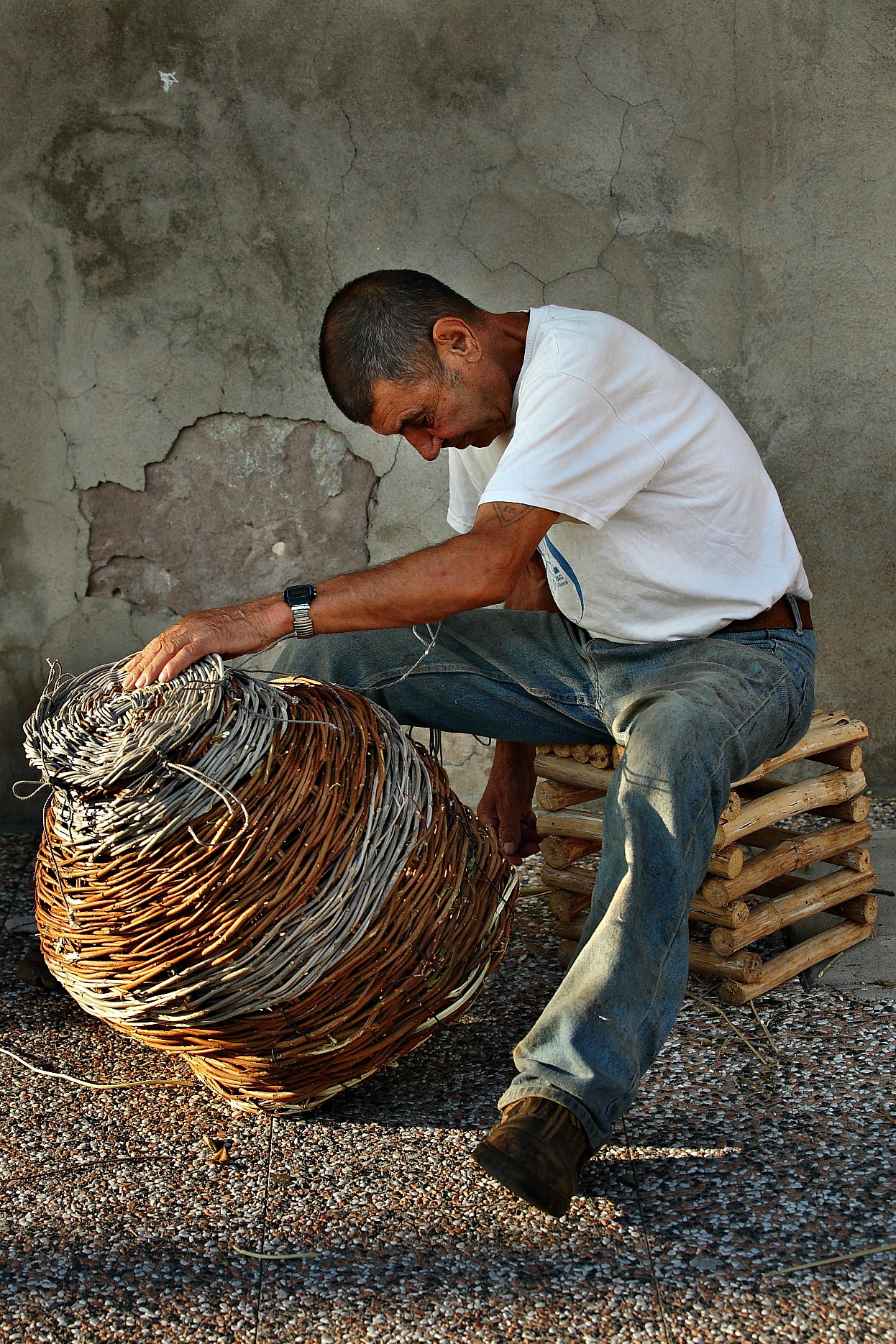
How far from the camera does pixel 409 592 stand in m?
2.24

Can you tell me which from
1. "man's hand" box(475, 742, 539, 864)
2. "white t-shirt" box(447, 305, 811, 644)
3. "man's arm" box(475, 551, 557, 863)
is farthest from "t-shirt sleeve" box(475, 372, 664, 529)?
"man's hand" box(475, 742, 539, 864)

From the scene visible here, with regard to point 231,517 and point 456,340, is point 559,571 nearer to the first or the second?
point 456,340

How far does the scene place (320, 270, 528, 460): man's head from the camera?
238 centimetres

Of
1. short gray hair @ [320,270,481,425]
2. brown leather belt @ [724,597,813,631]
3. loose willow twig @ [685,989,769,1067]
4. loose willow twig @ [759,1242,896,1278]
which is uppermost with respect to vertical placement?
short gray hair @ [320,270,481,425]

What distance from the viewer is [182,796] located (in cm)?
195

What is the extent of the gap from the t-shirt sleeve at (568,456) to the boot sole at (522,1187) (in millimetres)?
1135

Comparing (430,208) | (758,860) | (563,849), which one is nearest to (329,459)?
(430,208)

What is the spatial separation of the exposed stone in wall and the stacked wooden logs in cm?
124

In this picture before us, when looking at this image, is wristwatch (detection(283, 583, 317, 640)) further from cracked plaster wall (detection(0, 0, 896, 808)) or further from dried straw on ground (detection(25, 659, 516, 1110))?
cracked plaster wall (detection(0, 0, 896, 808))

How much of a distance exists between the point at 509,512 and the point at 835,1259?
134cm

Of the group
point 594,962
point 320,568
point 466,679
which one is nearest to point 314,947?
point 594,962

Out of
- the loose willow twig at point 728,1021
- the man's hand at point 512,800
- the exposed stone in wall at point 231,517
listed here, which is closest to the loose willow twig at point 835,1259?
the loose willow twig at point 728,1021

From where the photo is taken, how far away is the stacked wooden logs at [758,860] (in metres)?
2.63

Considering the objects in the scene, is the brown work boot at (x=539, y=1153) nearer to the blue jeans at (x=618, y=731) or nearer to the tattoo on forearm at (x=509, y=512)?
the blue jeans at (x=618, y=731)
